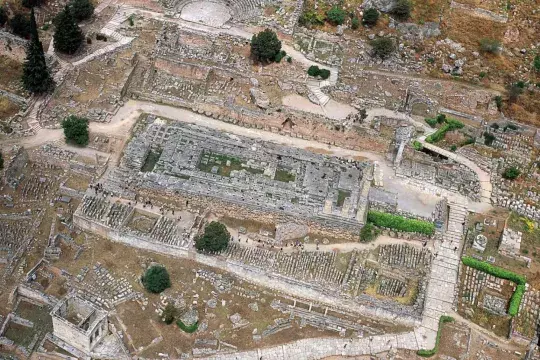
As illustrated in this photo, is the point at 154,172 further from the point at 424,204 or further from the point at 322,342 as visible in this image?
the point at 424,204

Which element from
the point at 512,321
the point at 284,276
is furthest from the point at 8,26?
the point at 512,321

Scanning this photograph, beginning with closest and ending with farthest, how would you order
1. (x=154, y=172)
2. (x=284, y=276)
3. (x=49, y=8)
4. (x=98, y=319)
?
(x=98, y=319), (x=284, y=276), (x=154, y=172), (x=49, y=8)

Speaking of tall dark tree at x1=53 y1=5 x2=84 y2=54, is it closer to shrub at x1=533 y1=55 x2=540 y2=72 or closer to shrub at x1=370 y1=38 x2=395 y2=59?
shrub at x1=370 y1=38 x2=395 y2=59

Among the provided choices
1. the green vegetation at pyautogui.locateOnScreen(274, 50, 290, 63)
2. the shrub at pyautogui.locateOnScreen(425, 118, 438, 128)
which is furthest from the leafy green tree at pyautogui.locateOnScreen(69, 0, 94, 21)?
the shrub at pyautogui.locateOnScreen(425, 118, 438, 128)

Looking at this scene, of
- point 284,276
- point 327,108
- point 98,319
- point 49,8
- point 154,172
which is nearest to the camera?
point 98,319

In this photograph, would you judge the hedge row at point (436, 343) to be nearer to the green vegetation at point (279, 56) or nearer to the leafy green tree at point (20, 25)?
the green vegetation at point (279, 56)

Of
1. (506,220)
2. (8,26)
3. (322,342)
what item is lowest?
(322,342)

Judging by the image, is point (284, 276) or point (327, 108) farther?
point (327, 108)
